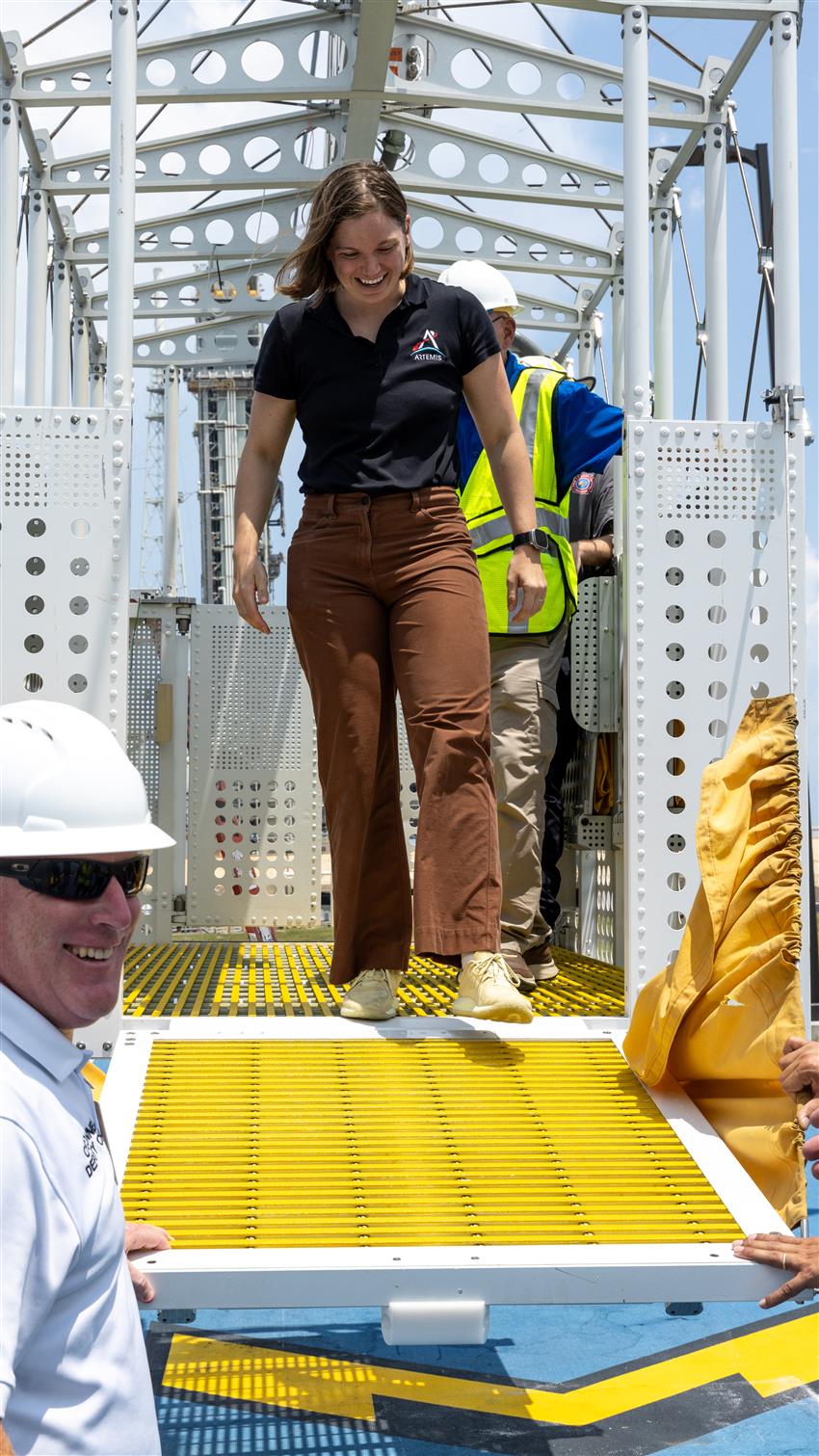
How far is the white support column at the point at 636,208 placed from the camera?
4.92 meters

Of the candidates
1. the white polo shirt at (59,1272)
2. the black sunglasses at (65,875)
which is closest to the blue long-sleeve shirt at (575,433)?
the black sunglasses at (65,875)

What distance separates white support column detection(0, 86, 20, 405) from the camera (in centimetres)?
632

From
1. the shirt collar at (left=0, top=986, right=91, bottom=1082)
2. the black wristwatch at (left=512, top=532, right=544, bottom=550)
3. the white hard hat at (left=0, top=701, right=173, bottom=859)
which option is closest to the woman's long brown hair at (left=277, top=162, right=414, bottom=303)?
the black wristwatch at (left=512, top=532, right=544, bottom=550)

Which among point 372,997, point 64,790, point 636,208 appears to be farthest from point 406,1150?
point 636,208

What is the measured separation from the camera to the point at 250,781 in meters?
9.21

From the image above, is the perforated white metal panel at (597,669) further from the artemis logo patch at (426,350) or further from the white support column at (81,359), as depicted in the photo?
the white support column at (81,359)

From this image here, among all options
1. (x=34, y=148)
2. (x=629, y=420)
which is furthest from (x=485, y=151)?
(x=629, y=420)

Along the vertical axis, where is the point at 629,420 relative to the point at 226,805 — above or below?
above

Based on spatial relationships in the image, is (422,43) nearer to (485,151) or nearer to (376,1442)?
(485,151)

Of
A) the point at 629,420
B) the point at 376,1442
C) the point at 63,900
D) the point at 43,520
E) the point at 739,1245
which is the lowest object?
the point at 376,1442

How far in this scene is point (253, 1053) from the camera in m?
4.26

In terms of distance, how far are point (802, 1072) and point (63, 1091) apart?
6.73 feet

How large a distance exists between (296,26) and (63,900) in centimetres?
696

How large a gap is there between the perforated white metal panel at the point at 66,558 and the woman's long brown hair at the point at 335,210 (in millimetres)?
687
